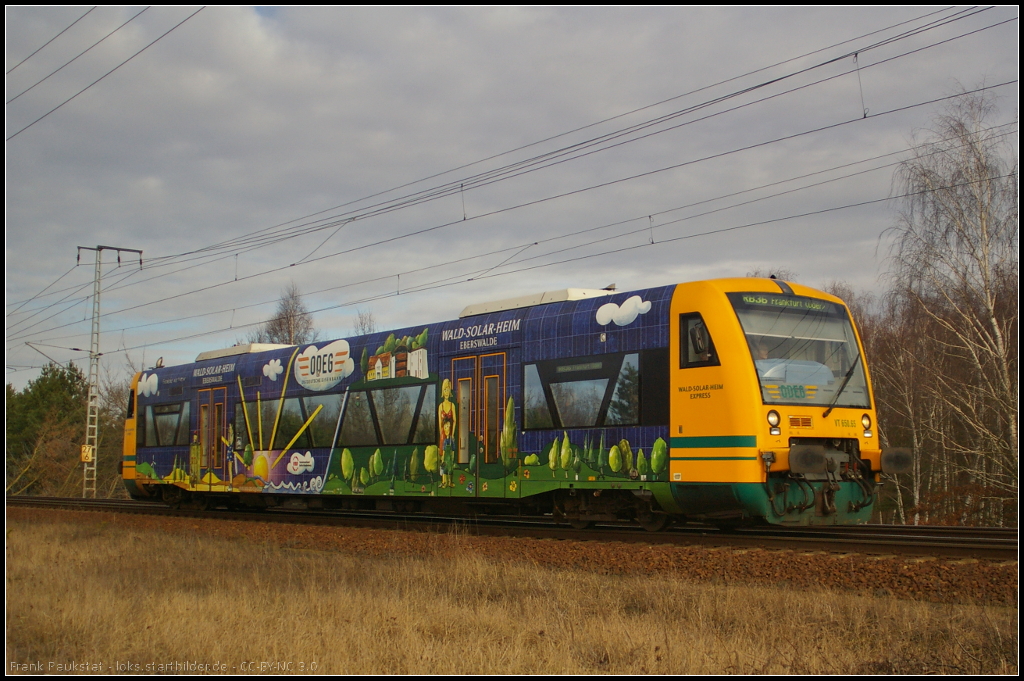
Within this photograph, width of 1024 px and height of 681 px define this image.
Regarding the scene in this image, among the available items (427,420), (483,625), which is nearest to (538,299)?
(427,420)

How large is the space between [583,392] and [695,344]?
6.50 feet

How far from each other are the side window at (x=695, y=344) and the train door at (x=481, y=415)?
130 inches

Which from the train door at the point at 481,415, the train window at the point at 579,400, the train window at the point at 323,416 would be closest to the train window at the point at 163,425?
the train window at the point at 323,416

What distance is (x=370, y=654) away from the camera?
6.19m

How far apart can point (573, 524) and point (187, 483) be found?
36.0ft

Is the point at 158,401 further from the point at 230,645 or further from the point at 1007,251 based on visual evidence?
the point at 1007,251

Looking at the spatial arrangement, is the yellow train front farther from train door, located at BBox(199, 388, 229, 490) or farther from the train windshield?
train door, located at BBox(199, 388, 229, 490)

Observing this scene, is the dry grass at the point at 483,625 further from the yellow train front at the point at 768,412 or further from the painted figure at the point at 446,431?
the painted figure at the point at 446,431

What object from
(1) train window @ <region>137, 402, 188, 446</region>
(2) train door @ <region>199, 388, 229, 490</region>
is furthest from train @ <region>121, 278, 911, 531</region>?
(1) train window @ <region>137, 402, 188, 446</region>

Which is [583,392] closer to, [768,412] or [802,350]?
[768,412]

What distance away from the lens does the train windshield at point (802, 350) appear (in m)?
11.1

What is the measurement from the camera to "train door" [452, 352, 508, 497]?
45.2 feet

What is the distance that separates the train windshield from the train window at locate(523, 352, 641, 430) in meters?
1.65

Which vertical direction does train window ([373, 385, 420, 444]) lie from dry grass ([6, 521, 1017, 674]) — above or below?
above
